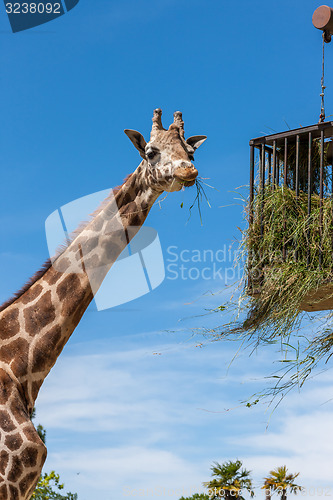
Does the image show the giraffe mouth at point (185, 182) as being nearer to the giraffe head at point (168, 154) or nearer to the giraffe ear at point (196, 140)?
the giraffe head at point (168, 154)

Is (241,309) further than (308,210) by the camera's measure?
Yes

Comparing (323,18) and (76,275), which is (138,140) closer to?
(76,275)

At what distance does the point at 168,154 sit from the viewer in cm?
556

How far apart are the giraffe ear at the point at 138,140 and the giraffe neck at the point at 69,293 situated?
0.12 m

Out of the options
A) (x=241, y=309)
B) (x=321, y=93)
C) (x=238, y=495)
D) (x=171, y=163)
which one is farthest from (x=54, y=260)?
(x=238, y=495)

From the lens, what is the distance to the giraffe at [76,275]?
5625 mm

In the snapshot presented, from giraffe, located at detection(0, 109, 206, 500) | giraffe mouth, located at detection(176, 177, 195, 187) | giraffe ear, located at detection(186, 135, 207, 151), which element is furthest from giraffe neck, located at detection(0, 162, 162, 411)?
giraffe ear, located at detection(186, 135, 207, 151)

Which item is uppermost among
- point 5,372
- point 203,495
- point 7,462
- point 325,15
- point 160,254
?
point 325,15

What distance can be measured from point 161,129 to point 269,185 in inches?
62.2

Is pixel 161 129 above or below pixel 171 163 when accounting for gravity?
above

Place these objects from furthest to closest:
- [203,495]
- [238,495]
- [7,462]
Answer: [203,495] → [238,495] → [7,462]

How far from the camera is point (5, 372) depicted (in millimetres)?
5648

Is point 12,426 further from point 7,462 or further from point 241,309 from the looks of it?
point 241,309

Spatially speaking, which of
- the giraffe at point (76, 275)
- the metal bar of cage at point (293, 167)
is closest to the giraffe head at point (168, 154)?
the giraffe at point (76, 275)
